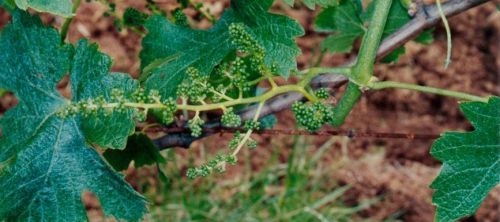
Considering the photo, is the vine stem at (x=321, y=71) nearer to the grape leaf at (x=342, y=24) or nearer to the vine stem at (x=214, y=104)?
the vine stem at (x=214, y=104)

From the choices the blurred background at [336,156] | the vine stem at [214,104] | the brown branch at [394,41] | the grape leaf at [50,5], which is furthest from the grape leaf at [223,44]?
the blurred background at [336,156]

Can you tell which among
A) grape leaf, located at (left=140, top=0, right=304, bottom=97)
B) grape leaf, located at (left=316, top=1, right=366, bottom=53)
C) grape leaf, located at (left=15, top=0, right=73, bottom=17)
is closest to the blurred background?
grape leaf, located at (left=316, top=1, right=366, bottom=53)

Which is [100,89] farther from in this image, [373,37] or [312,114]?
[373,37]

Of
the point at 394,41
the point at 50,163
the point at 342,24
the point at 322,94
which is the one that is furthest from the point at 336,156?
the point at 50,163

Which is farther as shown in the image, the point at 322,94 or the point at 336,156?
the point at 336,156

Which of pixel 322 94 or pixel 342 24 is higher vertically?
pixel 342 24

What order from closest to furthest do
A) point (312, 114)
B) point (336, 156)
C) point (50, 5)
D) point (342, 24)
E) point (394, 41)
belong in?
point (50, 5), point (312, 114), point (394, 41), point (342, 24), point (336, 156)

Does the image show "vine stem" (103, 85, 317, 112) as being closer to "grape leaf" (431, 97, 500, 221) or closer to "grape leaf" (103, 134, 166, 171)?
"grape leaf" (431, 97, 500, 221)
